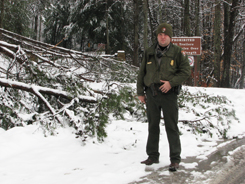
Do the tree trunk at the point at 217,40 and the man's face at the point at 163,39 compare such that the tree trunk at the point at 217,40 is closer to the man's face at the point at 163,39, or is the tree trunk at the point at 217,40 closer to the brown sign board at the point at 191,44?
the brown sign board at the point at 191,44

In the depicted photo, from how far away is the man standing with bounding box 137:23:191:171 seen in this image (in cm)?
311

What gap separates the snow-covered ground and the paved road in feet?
0.43

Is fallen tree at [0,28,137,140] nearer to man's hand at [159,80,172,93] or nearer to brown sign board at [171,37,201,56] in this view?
man's hand at [159,80,172,93]

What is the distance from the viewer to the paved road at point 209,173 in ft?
8.98

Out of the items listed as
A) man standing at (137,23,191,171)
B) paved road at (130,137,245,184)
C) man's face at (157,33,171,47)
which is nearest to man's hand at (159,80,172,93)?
man standing at (137,23,191,171)

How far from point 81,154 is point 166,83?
1707 millimetres

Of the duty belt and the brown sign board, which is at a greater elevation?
the brown sign board

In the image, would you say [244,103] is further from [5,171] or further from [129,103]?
[5,171]

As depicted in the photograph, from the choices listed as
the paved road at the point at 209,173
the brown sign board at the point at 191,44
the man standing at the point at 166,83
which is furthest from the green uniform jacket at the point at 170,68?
the brown sign board at the point at 191,44

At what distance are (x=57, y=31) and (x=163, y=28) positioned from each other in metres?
23.2

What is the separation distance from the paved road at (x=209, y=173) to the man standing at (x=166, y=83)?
0.18 metres

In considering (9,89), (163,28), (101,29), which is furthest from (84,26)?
(163,28)

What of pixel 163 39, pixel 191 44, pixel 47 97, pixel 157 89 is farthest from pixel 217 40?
pixel 157 89

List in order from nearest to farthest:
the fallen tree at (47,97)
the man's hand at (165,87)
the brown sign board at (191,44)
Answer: the man's hand at (165,87)
the fallen tree at (47,97)
the brown sign board at (191,44)
